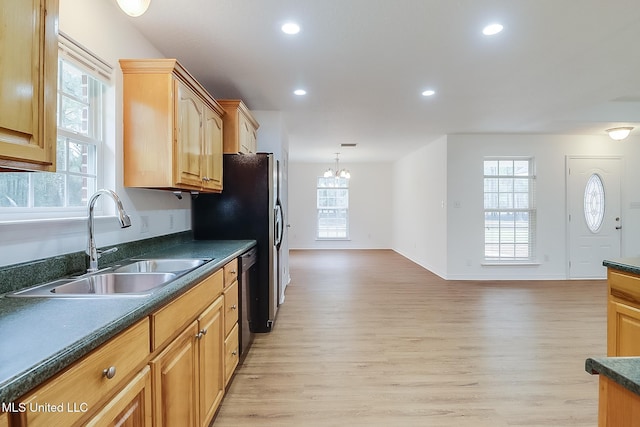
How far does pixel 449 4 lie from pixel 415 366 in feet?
8.30

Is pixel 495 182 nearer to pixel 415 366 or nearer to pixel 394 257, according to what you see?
pixel 394 257

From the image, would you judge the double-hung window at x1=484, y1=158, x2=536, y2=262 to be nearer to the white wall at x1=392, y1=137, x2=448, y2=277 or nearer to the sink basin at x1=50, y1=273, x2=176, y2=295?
the white wall at x1=392, y1=137, x2=448, y2=277

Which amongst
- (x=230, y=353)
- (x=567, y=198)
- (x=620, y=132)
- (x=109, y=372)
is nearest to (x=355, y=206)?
(x=567, y=198)

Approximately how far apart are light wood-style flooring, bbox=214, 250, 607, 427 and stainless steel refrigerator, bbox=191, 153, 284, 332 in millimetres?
450

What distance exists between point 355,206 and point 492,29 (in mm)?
7184

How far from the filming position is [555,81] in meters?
3.22

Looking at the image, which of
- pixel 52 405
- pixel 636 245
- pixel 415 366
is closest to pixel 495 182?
pixel 636 245

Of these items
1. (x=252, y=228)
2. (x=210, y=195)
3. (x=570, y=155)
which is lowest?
(x=252, y=228)

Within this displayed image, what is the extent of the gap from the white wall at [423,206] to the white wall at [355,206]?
0.38m

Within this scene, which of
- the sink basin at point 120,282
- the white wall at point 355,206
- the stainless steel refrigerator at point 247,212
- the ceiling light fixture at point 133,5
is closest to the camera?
the ceiling light fixture at point 133,5

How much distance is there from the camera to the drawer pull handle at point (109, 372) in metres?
0.89

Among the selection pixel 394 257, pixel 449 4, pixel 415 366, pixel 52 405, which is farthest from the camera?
pixel 394 257

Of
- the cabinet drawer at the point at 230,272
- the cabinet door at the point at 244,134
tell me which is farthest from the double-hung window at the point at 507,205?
the cabinet drawer at the point at 230,272

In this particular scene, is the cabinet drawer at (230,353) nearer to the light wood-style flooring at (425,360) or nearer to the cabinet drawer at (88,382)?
the light wood-style flooring at (425,360)
